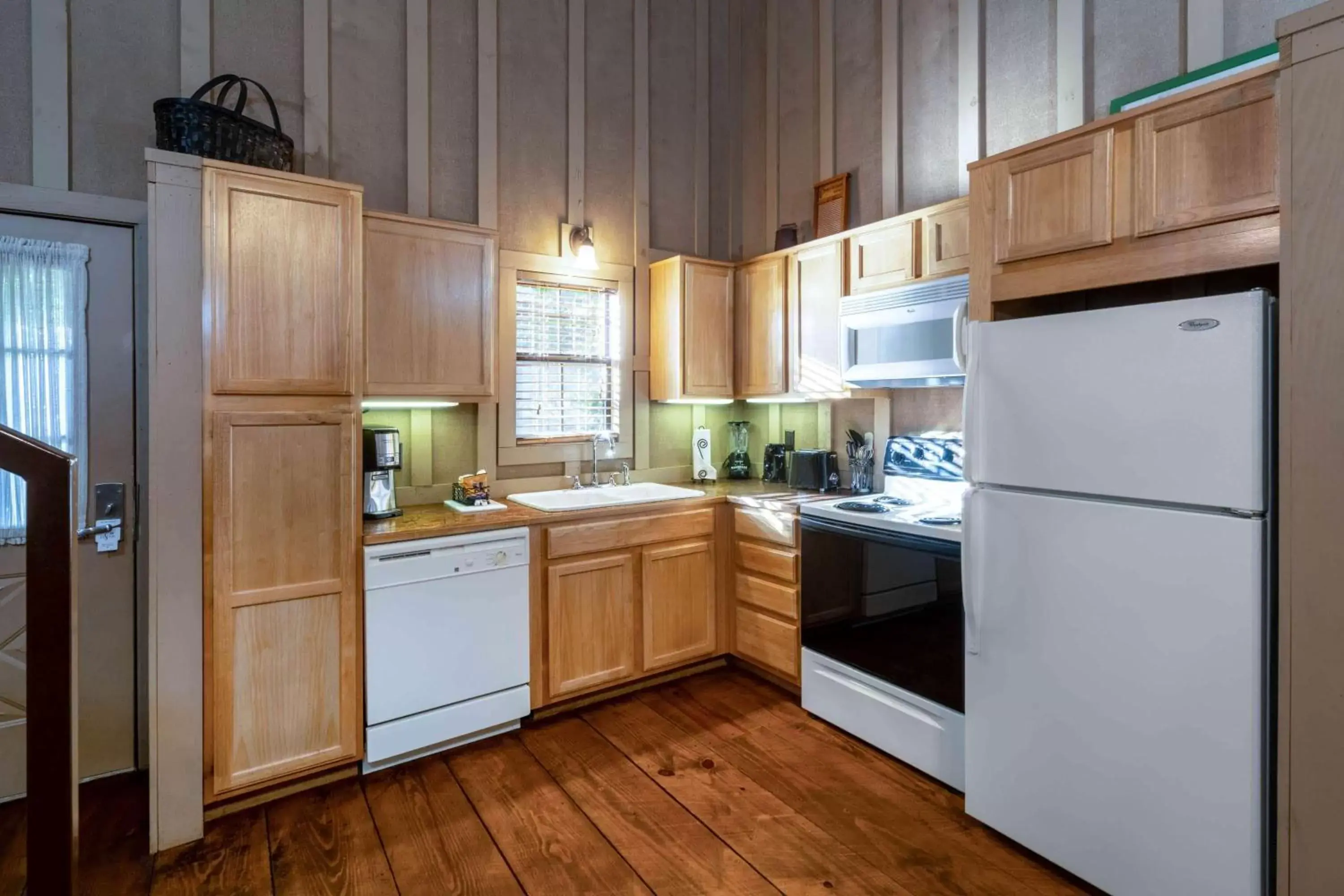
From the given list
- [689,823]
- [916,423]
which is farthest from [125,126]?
[916,423]

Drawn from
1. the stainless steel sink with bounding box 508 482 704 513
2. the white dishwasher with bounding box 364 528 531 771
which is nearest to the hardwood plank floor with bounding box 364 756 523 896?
the white dishwasher with bounding box 364 528 531 771

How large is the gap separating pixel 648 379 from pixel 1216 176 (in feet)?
8.82

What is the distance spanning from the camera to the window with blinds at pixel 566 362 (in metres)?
3.55

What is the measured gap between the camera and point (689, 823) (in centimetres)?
228

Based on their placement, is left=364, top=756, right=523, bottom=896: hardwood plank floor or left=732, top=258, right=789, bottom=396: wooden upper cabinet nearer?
left=364, top=756, right=523, bottom=896: hardwood plank floor

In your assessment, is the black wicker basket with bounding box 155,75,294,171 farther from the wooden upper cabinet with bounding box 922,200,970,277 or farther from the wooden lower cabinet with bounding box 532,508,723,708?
the wooden upper cabinet with bounding box 922,200,970,277

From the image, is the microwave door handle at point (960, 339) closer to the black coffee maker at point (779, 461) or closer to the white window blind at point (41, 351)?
the black coffee maker at point (779, 461)

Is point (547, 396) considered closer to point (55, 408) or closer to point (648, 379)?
point (648, 379)

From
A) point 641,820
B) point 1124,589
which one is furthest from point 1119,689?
point 641,820

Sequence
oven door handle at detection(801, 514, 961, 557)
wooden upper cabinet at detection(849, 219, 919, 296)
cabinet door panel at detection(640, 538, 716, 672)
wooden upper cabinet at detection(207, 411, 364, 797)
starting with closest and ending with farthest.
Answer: wooden upper cabinet at detection(207, 411, 364, 797), oven door handle at detection(801, 514, 961, 557), wooden upper cabinet at detection(849, 219, 919, 296), cabinet door panel at detection(640, 538, 716, 672)

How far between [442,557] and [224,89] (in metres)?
1.99

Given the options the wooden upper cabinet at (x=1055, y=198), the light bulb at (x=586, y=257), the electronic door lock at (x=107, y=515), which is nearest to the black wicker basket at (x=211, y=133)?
the electronic door lock at (x=107, y=515)

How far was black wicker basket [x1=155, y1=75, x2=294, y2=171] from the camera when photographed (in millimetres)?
2289

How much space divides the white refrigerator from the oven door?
0.18 meters
